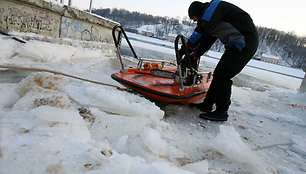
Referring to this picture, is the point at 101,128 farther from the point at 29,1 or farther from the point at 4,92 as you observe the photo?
the point at 29,1

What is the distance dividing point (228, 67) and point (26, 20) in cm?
385

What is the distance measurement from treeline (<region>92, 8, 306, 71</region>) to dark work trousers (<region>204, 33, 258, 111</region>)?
256 feet

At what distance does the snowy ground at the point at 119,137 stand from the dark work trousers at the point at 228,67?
396mm

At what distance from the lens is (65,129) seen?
1244mm

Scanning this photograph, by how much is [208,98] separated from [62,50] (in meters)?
3.42

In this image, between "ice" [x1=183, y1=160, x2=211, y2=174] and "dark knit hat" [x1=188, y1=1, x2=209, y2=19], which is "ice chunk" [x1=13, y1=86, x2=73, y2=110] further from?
"dark knit hat" [x1=188, y1=1, x2=209, y2=19]

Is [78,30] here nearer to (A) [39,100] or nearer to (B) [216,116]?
(A) [39,100]

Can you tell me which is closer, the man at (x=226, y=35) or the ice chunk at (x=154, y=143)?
the ice chunk at (x=154, y=143)

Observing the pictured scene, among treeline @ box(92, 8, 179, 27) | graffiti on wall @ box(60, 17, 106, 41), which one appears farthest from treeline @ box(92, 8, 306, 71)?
graffiti on wall @ box(60, 17, 106, 41)

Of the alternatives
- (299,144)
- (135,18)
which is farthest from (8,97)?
(135,18)

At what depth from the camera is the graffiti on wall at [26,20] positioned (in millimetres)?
3143

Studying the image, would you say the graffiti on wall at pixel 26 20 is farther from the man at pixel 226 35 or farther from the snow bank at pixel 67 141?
the man at pixel 226 35

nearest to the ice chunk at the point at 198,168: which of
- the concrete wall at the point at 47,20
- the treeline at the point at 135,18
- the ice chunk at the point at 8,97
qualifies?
the ice chunk at the point at 8,97

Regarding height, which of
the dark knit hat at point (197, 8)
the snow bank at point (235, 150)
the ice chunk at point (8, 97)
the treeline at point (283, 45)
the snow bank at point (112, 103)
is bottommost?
the snow bank at point (235, 150)
